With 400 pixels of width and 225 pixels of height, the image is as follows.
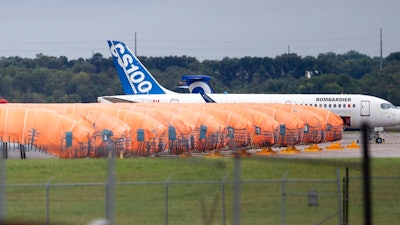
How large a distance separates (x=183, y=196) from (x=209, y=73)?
455 feet

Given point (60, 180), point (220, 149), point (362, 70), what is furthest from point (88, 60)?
point (60, 180)

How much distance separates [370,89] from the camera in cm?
12231

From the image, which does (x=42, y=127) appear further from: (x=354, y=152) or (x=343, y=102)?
(x=343, y=102)

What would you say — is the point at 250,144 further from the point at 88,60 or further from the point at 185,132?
the point at 88,60

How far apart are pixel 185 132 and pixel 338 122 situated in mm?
15644

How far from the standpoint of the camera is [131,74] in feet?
266

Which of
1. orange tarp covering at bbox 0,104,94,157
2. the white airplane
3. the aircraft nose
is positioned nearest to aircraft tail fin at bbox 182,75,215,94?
the white airplane

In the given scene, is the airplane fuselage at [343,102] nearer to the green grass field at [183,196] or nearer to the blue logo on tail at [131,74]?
the blue logo on tail at [131,74]

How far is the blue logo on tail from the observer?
264 feet

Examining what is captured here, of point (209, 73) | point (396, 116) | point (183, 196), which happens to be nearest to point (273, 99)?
point (396, 116)

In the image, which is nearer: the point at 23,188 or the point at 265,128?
the point at 23,188

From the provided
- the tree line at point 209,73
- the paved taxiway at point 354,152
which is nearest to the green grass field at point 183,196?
the paved taxiway at point 354,152

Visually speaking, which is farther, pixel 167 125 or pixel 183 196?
pixel 167 125

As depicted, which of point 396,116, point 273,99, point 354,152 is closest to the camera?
point 354,152
